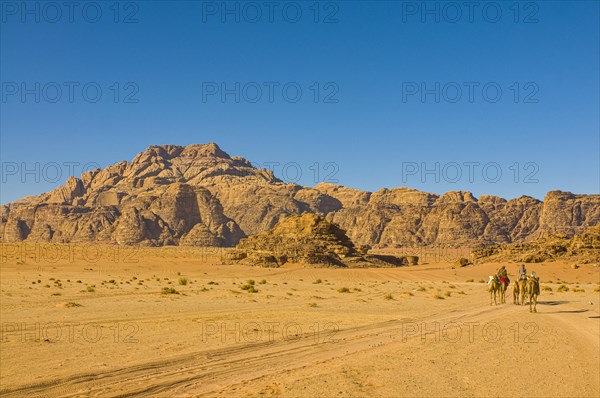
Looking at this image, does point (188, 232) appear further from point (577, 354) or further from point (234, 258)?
point (577, 354)

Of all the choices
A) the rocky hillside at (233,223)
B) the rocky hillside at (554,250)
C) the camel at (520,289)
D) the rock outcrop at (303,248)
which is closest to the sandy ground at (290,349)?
the camel at (520,289)

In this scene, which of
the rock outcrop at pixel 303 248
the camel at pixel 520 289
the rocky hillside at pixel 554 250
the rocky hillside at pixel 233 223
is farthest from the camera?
the rocky hillside at pixel 233 223

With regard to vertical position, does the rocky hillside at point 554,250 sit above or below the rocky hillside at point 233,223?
below

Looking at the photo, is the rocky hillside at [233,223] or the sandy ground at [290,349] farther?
the rocky hillside at [233,223]

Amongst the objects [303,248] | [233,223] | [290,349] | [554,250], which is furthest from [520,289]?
[233,223]

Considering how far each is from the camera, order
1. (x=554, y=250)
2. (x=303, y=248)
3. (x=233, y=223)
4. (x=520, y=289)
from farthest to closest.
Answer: (x=233, y=223) → (x=303, y=248) → (x=554, y=250) → (x=520, y=289)

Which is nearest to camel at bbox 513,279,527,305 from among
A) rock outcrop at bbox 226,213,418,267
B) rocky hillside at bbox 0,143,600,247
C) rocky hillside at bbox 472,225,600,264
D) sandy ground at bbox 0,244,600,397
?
sandy ground at bbox 0,244,600,397

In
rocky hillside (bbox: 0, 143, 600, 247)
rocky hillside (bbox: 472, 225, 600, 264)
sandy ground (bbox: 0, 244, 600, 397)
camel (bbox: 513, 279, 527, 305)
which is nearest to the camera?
sandy ground (bbox: 0, 244, 600, 397)

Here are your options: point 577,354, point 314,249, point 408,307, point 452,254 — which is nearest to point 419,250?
point 452,254

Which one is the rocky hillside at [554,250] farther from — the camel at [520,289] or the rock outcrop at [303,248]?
the camel at [520,289]

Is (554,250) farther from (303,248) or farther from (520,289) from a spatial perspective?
(520,289)

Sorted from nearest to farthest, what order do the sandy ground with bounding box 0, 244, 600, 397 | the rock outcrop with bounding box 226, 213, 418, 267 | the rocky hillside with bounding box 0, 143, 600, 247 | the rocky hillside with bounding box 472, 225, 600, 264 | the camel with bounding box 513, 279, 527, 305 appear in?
1. the sandy ground with bounding box 0, 244, 600, 397
2. the camel with bounding box 513, 279, 527, 305
3. the rocky hillside with bounding box 472, 225, 600, 264
4. the rock outcrop with bounding box 226, 213, 418, 267
5. the rocky hillside with bounding box 0, 143, 600, 247

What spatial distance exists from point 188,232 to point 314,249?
8825cm

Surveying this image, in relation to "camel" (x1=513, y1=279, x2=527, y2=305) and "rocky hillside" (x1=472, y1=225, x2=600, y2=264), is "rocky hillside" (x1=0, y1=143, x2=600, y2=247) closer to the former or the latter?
"rocky hillside" (x1=472, y1=225, x2=600, y2=264)
